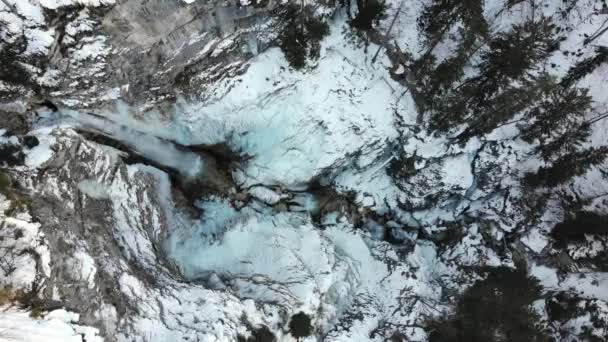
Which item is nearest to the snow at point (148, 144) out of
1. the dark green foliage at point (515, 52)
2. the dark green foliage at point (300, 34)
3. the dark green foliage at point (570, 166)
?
the dark green foliage at point (300, 34)

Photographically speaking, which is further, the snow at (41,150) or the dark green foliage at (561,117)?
the dark green foliage at (561,117)

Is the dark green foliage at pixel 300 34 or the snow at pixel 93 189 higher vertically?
the dark green foliage at pixel 300 34

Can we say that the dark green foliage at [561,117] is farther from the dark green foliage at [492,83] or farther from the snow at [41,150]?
the snow at [41,150]

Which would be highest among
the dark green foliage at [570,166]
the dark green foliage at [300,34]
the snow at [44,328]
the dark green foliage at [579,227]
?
the dark green foliage at [300,34]

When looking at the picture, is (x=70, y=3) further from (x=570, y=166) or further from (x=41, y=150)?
(x=570, y=166)

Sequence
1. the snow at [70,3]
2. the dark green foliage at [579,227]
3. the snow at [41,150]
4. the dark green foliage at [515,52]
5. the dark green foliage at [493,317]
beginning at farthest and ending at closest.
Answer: the dark green foliage at [579,227] < the dark green foliage at [493,317] < the dark green foliage at [515,52] < the snow at [41,150] < the snow at [70,3]

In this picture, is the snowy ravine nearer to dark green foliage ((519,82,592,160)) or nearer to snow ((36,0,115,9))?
snow ((36,0,115,9))
